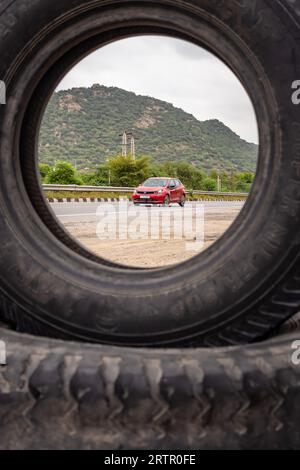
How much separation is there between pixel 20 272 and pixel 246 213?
62cm

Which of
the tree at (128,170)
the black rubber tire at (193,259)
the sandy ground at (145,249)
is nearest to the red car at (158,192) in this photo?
the sandy ground at (145,249)

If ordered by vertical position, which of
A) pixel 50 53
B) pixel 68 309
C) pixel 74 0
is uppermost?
pixel 74 0

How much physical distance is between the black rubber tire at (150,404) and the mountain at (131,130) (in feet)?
184

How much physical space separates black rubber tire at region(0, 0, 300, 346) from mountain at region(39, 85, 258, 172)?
5550cm

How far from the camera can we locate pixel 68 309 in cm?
131

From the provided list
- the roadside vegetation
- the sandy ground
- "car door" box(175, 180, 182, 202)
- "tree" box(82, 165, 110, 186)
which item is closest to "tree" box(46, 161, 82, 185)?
the roadside vegetation

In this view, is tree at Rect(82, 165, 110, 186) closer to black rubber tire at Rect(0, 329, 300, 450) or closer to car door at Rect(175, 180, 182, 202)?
car door at Rect(175, 180, 182, 202)

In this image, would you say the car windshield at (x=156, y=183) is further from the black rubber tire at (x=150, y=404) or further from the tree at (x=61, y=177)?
the black rubber tire at (x=150, y=404)

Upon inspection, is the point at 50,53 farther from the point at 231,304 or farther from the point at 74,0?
the point at 231,304

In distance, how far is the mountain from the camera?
→ 203 ft

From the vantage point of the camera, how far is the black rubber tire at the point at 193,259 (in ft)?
3.97
